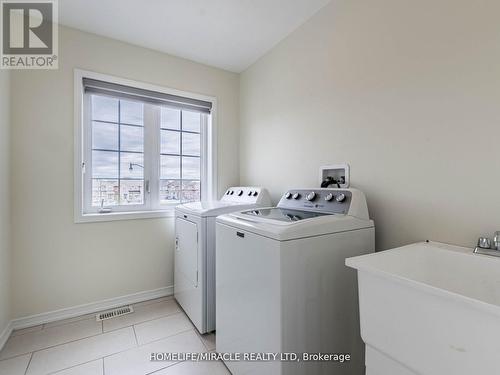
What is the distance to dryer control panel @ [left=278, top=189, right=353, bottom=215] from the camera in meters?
1.40

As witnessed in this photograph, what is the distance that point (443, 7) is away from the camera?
1.15 meters

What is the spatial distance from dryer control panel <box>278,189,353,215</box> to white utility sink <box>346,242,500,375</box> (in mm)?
419

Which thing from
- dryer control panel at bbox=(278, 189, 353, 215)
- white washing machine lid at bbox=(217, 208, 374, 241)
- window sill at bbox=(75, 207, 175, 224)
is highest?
dryer control panel at bbox=(278, 189, 353, 215)

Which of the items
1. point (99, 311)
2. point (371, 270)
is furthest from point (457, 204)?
point (99, 311)

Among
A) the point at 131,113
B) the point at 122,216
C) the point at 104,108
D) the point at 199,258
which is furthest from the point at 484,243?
the point at 104,108

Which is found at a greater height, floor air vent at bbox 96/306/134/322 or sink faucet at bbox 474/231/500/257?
sink faucet at bbox 474/231/500/257

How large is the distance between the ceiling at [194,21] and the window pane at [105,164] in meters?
1.05

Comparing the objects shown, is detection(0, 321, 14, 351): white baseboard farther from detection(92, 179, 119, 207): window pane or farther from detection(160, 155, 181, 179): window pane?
detection(160, 155, 181, 179): window pane

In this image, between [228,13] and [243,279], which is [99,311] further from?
[228,13]

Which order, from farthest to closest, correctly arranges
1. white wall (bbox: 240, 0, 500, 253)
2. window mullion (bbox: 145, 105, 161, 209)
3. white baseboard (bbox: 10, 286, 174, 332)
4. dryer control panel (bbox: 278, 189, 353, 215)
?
window mullion (bbox: 145, 105, 161, 209), white baseboard (bbox: 10, 286, 174, 332), dryer control panel (bbox: 278, 189, 353, 215), white wall (bbox: 240, 0, 500, 253)

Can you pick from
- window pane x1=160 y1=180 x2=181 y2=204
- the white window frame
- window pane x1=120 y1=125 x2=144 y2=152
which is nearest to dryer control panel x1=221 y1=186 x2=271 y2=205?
the white window frame

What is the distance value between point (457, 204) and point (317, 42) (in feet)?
4.78

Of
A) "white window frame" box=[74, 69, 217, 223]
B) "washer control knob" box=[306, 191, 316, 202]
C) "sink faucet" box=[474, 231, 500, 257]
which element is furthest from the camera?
"white window frame" box=[74, 69, 217, 223]

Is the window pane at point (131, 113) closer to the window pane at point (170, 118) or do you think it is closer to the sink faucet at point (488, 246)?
the window pane at point (170, 118)
